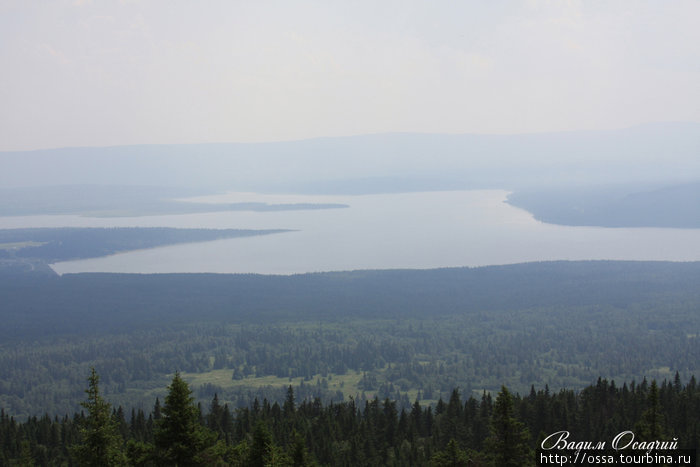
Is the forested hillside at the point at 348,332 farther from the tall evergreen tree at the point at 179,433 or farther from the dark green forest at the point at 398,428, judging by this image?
the tall evergreen tree at the point at 179,433

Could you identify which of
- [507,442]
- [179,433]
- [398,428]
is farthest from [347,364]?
[179,433]

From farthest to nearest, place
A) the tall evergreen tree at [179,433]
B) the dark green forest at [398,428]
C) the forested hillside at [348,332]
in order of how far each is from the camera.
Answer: the forested hillside at [348,332] < the dark green forest at [398,428] < the tall evergreen tree at [179,433]

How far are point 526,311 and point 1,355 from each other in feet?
217

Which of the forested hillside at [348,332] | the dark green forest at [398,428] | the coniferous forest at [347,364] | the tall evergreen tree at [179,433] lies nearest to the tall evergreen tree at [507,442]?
the coniferous forest at [347,364]

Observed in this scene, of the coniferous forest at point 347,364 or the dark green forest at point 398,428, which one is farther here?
the dark green forest at point 398,428

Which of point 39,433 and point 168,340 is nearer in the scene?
point 39,433

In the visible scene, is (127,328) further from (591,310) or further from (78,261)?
(78,261)

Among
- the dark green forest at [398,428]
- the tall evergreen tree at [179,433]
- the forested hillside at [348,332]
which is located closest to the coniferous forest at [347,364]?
the tall evergreen tree at [179,433]

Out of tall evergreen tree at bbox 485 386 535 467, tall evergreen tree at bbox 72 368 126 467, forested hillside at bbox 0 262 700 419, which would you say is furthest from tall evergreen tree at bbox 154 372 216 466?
forested hillside at bbox 0 262 700 419

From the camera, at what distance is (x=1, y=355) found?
86.2m

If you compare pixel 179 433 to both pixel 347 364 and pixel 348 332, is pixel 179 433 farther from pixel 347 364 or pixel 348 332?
pixel 348 332

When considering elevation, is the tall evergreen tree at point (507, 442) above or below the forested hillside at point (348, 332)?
above

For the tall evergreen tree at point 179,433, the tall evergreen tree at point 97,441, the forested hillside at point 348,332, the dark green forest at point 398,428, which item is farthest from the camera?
the forested hillside at point 348,332

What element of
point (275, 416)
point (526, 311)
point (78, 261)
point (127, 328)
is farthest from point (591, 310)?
point (78, 261)
